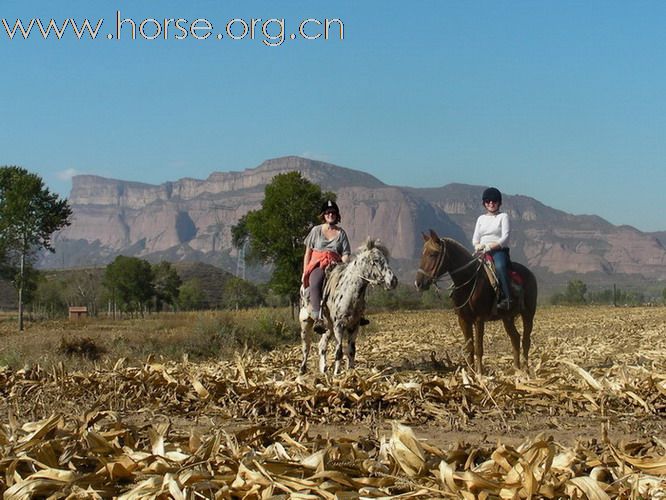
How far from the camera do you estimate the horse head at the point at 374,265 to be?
11335 mm

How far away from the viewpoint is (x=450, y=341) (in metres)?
22.9

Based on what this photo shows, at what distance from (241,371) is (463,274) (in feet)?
14.6

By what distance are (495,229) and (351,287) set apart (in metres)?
2.38

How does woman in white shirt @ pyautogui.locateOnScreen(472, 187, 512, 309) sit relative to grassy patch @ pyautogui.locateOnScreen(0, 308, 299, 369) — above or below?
above

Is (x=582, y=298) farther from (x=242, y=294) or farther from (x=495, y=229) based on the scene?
(x=495, y=229)

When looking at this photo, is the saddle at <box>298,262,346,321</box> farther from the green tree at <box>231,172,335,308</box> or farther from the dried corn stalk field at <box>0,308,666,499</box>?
the green tree at <box>231,172,335,308</box>

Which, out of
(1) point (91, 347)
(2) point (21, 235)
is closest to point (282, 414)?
(1) point (91, 347)

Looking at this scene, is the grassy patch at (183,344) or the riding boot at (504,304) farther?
the grassy patch at (183,344)

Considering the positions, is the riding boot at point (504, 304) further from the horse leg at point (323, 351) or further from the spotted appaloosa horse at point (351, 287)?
the horse leg at point (323, 351)

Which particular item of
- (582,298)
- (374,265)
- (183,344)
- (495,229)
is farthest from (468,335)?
(582,298)

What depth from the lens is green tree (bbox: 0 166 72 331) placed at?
44125 millimetres

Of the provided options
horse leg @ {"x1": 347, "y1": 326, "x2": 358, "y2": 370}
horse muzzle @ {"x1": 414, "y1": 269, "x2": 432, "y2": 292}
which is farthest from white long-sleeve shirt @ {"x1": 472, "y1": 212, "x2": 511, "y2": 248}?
horse leg @ {"x1": 347, "y1": 326, "x2": 358, "y2": 370}

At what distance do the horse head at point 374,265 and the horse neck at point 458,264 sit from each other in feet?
3.84

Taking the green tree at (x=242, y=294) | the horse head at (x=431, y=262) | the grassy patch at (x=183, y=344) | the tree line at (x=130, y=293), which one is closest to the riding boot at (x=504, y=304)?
the horse head at (x=431, y=262)
